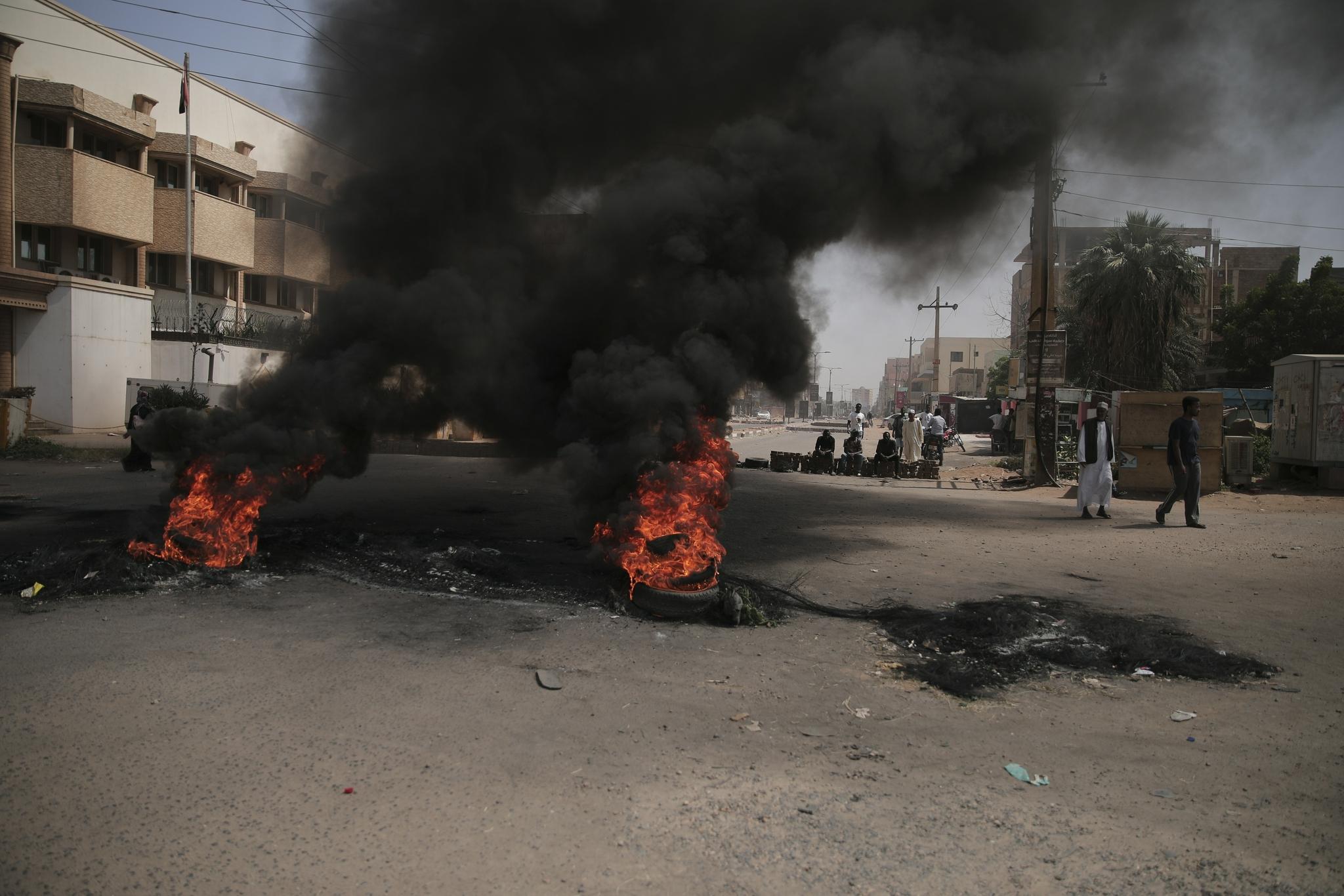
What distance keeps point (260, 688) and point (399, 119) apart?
870 centimetres

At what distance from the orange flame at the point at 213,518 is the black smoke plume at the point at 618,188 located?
0.23 m

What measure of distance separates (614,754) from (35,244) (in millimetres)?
28413

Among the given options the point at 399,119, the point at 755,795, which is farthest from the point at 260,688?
the point at 399,119

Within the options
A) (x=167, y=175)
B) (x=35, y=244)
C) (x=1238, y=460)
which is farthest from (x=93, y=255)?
(x=1238, y=460)

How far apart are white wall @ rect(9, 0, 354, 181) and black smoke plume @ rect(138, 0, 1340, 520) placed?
982 centimetres

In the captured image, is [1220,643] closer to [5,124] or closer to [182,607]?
[182,607]

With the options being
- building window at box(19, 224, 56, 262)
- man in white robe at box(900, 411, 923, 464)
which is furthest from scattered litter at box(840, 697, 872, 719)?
building window at box(19, 224, 56, 262)

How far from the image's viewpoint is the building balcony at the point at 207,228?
28078 mm

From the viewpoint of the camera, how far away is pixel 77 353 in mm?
21984

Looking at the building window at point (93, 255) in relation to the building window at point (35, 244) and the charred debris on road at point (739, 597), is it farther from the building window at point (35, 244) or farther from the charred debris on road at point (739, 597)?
the charred debris on road at point (739, 597)

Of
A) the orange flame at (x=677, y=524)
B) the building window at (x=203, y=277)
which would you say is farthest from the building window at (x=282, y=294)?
the orange flame at (x=677, y=524)

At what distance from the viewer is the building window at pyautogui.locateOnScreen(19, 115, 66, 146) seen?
923 inches

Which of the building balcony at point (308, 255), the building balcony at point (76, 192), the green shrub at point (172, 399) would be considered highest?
the building balcony at point (76, 192)

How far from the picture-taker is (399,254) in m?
10.5
